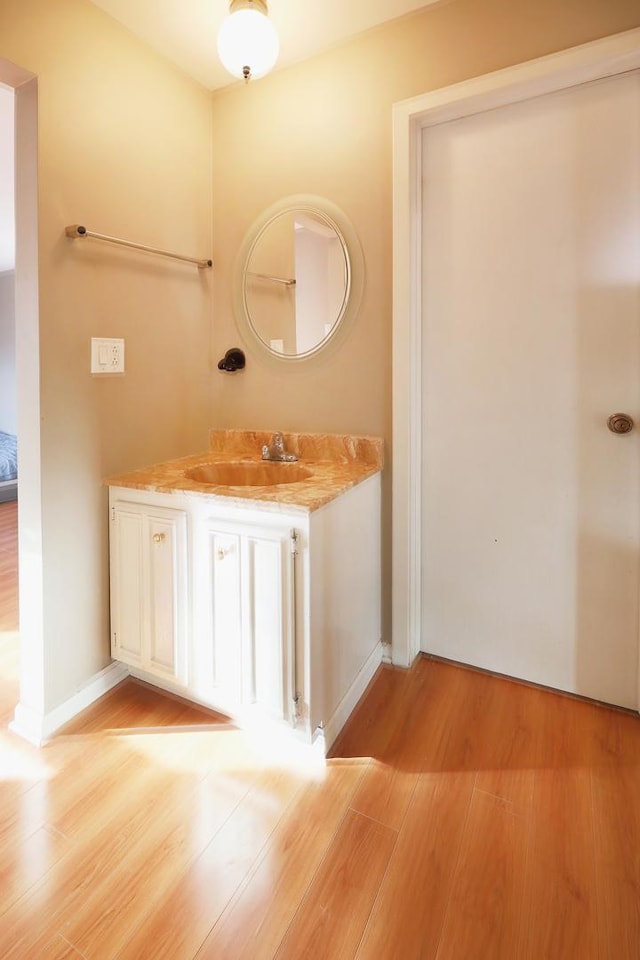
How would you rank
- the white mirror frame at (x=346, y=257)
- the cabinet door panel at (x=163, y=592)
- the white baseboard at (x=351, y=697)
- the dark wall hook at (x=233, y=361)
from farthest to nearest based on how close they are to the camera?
the dark wall hook at (x=233, y=361) → the white mirror frame at (x=346, y=257) → the cabinet door panel at (x=163, y=592) → the white baseboard at (x=351, y=697)

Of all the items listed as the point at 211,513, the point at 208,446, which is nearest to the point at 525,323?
the point at 211,513

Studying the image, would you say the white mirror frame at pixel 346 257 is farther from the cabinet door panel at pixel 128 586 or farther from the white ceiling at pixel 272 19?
the cabinet door panel at pixel 128 586

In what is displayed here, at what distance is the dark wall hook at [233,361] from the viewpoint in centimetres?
219

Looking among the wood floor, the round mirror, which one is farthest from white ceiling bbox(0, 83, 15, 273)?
the wood floor

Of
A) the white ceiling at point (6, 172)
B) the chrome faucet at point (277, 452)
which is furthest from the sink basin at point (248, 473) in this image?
the white ceiling at point (6, 172)

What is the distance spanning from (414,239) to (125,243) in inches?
39.7

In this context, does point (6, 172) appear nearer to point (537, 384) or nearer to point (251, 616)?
point (251, 616)

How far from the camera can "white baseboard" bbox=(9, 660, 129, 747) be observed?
159 centimetres

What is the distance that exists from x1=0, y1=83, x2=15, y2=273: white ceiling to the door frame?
135cm

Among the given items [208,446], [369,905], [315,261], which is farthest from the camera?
[208,446]

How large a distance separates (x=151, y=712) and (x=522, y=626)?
1334mm

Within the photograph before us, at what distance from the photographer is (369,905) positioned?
108 cm

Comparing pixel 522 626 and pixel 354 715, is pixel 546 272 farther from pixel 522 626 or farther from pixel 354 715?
pixel 354 715

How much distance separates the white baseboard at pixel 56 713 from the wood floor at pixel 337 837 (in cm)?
4
